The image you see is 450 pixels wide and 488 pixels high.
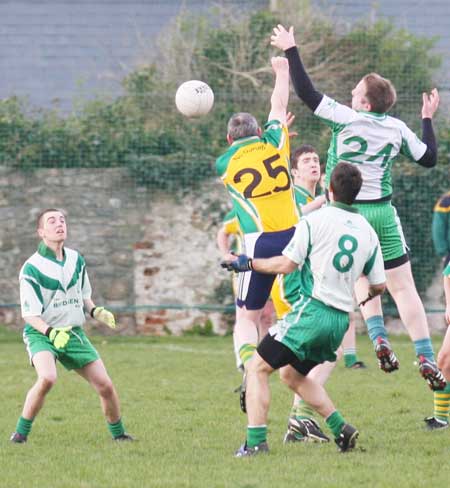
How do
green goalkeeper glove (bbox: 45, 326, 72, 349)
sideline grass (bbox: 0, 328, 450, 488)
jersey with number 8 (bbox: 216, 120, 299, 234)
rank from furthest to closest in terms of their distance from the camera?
1. jersey with number 8 (bbox: 216, 120, 299, 234)
2. green goalkeeper glove (bbox: 45, 326, 72, 349)
3. sideline grass (bbox: 0, 328, 450, 488)

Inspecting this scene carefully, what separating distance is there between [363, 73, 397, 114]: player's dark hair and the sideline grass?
7.68 feet

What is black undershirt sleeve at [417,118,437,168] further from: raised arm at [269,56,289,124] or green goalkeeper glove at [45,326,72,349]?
green goalkeeper glove at [45,326,72,349]

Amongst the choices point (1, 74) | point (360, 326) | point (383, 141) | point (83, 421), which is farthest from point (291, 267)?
point (1, 74)

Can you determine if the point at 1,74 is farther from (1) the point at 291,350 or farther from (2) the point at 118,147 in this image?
(1) the point at 291,350

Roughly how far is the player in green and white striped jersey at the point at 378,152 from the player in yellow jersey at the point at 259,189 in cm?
47

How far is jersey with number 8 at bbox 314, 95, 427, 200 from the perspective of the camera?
8.37 metres

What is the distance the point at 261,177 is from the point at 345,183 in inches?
66.4

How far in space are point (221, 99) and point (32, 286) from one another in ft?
31.5

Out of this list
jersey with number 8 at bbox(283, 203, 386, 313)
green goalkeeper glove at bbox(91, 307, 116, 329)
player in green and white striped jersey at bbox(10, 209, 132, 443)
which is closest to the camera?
jersey with number 8 at bbox(283, 203, 386, 313)

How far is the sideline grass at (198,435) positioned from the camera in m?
6.89

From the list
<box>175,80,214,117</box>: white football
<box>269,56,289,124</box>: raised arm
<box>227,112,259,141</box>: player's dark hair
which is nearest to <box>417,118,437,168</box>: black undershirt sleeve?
<box>269,56,289,124</box>: raised arm

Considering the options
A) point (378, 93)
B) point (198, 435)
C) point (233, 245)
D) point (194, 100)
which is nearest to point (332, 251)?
point (378, 93)

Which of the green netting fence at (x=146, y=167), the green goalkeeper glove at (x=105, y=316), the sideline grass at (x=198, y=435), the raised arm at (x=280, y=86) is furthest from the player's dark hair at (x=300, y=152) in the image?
the green netting fence at (x=146, y=167)

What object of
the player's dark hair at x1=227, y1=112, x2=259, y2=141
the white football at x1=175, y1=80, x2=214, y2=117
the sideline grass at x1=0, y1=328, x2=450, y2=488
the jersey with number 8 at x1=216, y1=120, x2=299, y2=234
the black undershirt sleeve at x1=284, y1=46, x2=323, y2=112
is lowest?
the sideline grass at x1=0, y1=328, x2=450, y2=488
